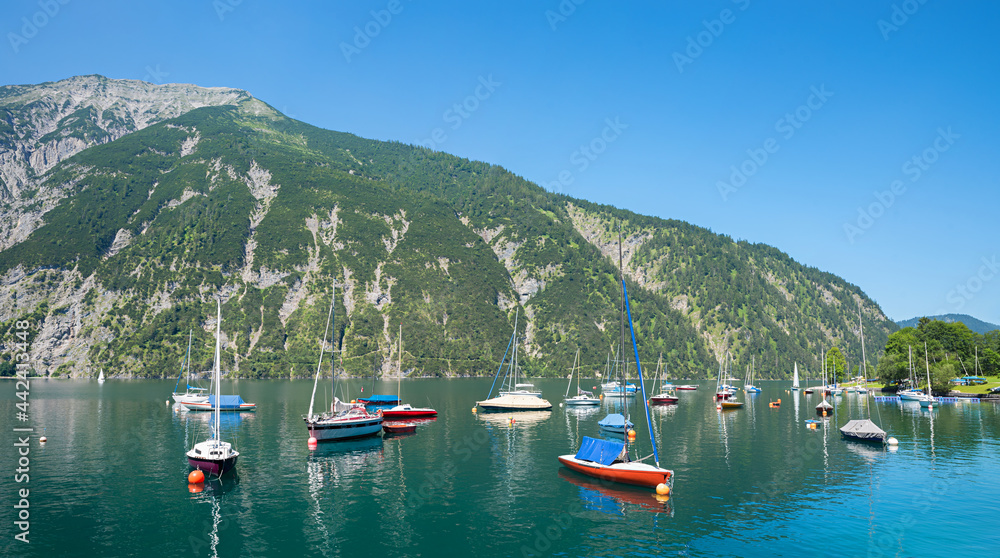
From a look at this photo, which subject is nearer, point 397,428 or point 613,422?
point 397,428

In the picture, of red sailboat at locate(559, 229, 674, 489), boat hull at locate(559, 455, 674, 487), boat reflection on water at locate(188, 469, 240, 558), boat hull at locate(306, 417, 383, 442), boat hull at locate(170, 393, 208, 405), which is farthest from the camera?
boat hull at locate(170, 393, 208, 405)

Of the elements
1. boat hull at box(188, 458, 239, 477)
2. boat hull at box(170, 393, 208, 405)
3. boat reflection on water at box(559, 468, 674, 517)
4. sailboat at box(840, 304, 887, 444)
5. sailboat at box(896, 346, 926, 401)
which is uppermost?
boat hull at box(188, 458, 239, 477)

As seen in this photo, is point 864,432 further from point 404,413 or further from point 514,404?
point 404,413

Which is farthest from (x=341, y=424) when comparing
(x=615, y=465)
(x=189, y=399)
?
(x=189, y=399)

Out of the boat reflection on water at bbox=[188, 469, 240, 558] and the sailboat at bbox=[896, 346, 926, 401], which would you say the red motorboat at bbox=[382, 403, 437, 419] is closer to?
the boat reflection on water at bbox=[188, 469, 240, 558]

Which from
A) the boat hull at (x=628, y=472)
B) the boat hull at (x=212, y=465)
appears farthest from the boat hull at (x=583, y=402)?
the boat hull at (x=212, y=465)

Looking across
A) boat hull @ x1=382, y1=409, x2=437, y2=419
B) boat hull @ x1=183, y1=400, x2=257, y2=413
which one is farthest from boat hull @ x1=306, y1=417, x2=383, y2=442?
boat hull @ x1=183, y1=400, x2=257, y2=413

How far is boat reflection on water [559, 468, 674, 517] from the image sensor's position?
42.5 metres

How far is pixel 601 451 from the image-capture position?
51781 mm

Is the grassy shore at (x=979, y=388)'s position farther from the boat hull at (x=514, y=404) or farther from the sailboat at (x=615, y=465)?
the sailboat at (x=615, y=465)

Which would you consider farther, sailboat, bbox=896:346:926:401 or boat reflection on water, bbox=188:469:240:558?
sailboat, bbox=896:346:926:401

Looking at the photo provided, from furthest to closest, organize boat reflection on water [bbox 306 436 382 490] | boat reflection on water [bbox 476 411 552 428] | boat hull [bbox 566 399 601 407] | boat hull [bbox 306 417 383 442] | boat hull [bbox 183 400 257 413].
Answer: boat hull [bbox 566 399 601 407]
boat hull [bbox 183 400 257 413]
boat reflection on water [bbox 476 411 552 428]
boat hull [bbox 306 417 383 442]
boat reflection on water [bbox 306 436 382 490]

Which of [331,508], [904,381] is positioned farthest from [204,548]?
[904,381]

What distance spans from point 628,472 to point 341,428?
40352 millimetres
